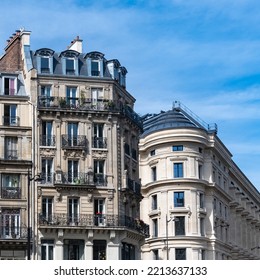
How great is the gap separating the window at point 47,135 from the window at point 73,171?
2090 millimetres

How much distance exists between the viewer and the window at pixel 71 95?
63.7m

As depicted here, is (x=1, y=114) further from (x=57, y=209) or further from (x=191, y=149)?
(x=191, y=149)

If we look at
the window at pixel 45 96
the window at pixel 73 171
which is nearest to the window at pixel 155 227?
the window at pixel 73 171

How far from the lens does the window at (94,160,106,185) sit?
6294 centimetres

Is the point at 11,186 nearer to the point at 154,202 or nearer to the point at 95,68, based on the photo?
the point at 95,68

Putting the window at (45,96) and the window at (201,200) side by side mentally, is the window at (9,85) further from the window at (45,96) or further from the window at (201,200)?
the window at (201,200)

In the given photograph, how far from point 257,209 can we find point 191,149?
38.7 metres

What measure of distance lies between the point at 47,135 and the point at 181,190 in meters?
27.6

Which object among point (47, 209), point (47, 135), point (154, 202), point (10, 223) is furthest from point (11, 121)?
point (154, 202)

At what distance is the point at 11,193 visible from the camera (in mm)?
60375

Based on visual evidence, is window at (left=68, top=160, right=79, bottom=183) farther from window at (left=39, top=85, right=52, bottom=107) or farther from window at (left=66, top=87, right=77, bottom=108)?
window at (left=39, top=85, right=52, bottom=107)

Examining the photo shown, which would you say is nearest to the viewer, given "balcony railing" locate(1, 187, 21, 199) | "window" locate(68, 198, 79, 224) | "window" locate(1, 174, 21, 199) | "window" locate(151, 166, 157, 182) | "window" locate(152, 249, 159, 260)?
"balcony railing" locate(1, 187, 21, 199)

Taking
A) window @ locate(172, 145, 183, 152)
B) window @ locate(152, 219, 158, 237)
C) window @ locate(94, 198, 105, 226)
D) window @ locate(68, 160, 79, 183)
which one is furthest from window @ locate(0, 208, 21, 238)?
window @ locate(172, 145, 183, 152)
